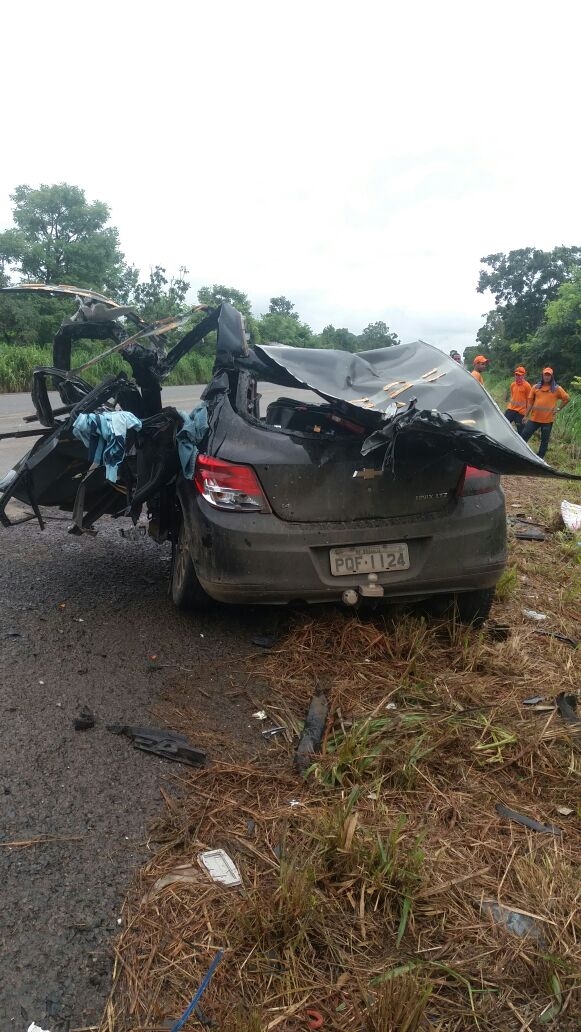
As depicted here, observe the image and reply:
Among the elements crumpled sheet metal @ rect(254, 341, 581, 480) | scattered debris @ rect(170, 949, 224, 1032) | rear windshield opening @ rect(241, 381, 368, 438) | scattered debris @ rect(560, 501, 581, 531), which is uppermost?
crumpled sheet metal @ rect(254, 341, 581, 480)

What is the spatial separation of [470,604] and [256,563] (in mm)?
1372

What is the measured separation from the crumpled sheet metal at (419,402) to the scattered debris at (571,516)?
3.44 metres

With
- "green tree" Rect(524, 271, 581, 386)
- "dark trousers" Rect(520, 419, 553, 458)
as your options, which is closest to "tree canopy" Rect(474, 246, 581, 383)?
"green tree" Rect(524, 271, 581, 386)

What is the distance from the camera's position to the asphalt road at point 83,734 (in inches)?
71.1

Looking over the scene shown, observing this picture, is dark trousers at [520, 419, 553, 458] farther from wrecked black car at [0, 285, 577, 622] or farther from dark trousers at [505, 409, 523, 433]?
→ wrecked black car at [0, 285, 577, 622]

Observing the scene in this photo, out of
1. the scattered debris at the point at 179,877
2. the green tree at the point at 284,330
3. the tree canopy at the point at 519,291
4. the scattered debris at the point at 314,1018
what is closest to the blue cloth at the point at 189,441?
the scattered debris at the point at 179,877

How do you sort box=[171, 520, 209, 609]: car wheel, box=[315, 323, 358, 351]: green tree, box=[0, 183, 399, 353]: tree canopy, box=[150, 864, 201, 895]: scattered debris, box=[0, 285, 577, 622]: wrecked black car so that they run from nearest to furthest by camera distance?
box=[150, 864, 201, 895]: scattered debris < box=[0, 285, 577, 622]: wrecked black car < box=[171, 520, 209, 609]: car wheel < box=[0, 183, 399, 353]: tree canopy < box=[315, 323, 358, 351]: green tree

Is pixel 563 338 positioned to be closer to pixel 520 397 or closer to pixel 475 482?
pixel 520 397

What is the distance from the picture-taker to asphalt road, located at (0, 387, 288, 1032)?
1.80m

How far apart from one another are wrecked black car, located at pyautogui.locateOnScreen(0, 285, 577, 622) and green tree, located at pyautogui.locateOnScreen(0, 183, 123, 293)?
129ft

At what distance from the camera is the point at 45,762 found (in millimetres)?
2652

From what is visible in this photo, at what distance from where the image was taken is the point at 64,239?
41.7 m

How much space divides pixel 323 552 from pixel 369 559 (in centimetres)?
→ 25

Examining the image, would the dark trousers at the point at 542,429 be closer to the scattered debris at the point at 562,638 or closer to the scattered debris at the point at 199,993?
the scattered debris at the point at 562,638
